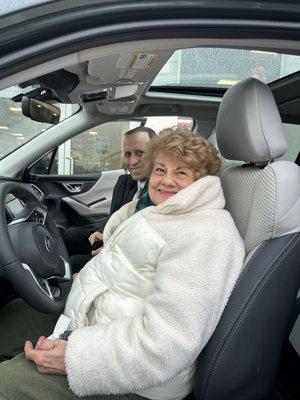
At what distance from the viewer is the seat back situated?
50.8 inches

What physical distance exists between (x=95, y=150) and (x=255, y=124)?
2.58 metres

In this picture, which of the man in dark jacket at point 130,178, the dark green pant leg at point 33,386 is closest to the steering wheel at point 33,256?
the dark green pant leg at point 33,386

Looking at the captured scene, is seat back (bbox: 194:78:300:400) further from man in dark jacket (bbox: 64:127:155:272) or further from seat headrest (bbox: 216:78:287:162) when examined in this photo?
man in dark jacket (bbox: 64:127:155:272)

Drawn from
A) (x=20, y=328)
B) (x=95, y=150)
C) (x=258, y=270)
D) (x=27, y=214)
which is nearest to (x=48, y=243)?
(x=27, y=214)

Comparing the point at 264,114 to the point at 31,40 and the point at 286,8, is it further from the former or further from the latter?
the point at 31,40

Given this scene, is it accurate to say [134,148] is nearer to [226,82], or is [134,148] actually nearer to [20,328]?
[226,82]

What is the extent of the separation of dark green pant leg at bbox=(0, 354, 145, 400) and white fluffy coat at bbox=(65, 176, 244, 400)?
86 millimetres

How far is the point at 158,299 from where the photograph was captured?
120cm

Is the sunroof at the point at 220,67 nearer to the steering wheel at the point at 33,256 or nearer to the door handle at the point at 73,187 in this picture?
the steering wheel at the point at 33,256

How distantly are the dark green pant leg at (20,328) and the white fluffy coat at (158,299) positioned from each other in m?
0.36

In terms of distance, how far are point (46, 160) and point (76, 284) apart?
193cm

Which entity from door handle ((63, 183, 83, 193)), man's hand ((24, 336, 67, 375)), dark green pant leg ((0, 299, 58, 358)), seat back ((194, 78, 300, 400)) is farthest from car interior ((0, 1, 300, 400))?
door handle ((63, 183, 83, 193))

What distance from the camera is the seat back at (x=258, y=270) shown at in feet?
4.23

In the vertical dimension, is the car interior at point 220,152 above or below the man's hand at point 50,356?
above
